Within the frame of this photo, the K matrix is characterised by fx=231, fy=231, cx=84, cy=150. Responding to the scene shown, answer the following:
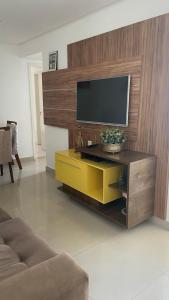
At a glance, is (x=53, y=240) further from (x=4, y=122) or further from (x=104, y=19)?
(x=4, y=122)

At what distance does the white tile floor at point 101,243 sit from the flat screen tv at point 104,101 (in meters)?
1.14

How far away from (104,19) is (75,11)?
0.39m

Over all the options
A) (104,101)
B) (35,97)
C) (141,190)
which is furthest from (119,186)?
(35,97)

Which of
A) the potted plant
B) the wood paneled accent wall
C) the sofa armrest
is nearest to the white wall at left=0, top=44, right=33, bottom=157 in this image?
the wood paneled accent wall

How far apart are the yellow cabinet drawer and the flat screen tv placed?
61cm

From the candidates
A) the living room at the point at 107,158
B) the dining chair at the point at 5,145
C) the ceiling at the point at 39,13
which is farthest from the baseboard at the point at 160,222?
the ceiling at the point at 39,13

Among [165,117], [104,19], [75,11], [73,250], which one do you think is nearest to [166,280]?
[73,250]

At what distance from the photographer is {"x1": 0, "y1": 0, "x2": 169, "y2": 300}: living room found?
1.97 metres

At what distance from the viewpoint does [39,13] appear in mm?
2883

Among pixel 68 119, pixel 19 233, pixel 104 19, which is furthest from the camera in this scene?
pixel 68 119

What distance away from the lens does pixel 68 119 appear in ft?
11.5

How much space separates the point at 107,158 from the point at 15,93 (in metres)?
3.12

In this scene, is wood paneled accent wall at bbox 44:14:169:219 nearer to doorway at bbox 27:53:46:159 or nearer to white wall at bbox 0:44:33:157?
doorway at bbox 27:53:46:159

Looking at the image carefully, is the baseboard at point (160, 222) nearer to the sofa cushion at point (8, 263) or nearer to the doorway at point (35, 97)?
the sofa cushion at point (8, 263)
